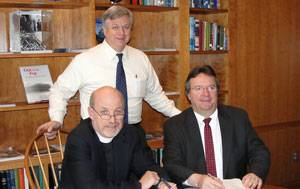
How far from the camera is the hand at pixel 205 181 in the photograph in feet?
7.20

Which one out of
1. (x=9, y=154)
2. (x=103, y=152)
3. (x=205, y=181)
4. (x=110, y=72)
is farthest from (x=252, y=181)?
(x=9, y=154)

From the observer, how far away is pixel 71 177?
2.11m

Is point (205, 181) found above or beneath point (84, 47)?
beneath

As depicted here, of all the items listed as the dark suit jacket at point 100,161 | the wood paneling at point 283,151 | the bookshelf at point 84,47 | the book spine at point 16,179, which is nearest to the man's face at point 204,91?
the dark suit jacket at point 100,161

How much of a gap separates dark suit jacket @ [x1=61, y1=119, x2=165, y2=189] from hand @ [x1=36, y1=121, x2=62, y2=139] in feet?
1.89

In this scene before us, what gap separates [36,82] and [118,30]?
0.86m

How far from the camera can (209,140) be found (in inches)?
100

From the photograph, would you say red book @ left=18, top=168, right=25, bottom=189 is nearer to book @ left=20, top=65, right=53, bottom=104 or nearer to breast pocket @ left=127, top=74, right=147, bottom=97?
book @ left=20, top=65, right=53, bottom=104

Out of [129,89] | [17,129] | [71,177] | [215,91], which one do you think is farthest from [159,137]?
[71,177]

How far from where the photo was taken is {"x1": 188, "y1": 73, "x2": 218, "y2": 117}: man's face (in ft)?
8.29

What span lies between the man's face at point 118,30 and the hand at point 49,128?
0.69 meters

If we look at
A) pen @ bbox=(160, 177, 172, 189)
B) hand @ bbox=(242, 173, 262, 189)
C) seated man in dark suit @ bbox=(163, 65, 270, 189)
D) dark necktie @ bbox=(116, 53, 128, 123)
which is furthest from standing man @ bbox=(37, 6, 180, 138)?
hand @ bbox=(242, 173, 262, 189)

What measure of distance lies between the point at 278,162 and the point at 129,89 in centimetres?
219

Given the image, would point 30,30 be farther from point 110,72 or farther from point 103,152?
point 103,152
